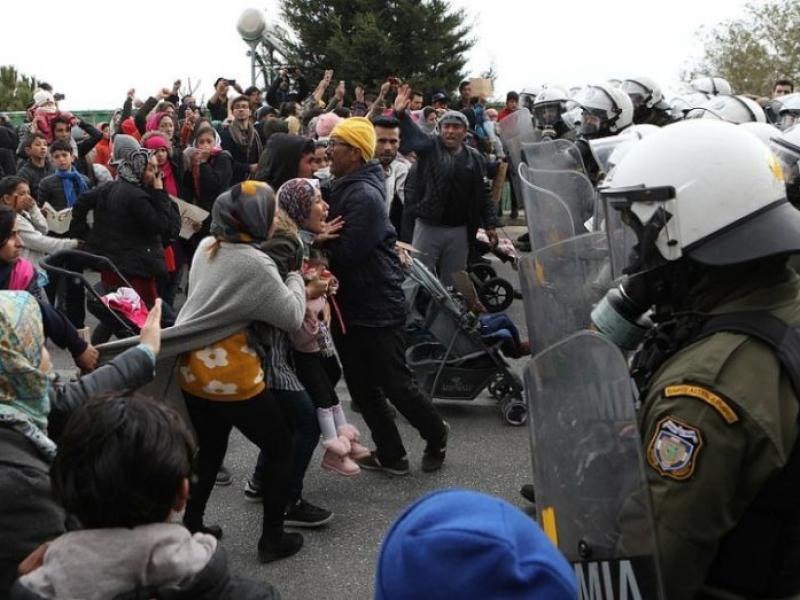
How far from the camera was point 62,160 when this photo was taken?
7691 millimetres

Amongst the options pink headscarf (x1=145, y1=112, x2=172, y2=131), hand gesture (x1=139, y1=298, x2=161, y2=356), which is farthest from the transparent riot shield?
pink headscarf (x1=145, y1=112, x2=172, y2=131)

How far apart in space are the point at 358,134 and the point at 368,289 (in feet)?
2.43

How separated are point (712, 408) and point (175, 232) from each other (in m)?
5.42

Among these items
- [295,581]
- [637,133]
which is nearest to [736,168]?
[295,581]

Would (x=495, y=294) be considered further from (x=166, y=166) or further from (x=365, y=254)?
(x=365, y=254)

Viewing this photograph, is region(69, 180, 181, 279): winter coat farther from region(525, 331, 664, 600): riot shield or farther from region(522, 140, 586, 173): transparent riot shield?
region(525, 331, 664, 600): riot shield

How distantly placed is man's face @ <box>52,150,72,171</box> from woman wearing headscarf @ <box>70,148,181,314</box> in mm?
1553

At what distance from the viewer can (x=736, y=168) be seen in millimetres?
1865

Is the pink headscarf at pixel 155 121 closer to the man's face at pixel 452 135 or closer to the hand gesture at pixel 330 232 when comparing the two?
the man's face at pixel 452 135

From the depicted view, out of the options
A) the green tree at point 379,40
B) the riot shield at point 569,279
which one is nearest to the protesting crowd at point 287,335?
the riot shield at point 569,279

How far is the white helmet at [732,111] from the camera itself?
639 centimetres

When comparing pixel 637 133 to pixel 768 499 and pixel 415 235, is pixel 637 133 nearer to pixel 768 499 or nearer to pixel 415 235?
pixel 415 235

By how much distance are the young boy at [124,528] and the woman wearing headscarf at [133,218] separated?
4.55 m

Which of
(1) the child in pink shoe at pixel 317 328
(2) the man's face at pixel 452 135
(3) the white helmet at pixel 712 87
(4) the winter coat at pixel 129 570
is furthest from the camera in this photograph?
(3) the white helmet at pixel 712 87
